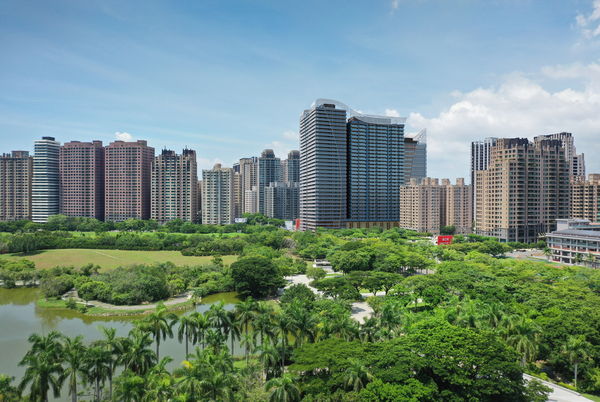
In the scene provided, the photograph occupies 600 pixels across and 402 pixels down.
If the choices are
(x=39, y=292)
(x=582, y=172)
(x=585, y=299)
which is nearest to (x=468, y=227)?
(x=582, y=172)

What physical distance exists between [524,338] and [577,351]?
3.27 meters

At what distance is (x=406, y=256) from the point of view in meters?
61.5

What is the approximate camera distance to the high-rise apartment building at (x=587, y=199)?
335 feet

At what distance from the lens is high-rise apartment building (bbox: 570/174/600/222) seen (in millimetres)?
102125

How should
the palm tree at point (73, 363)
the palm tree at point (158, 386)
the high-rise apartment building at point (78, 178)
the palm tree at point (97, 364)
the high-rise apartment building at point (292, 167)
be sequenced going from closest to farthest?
the palm tree at point (158, 386) < the palm tree at point (73, 363) < the palm tree at point (97, 364) < the high-rise apartment building at point (78, 178) < the high-rise apartment building at point (292, 167)

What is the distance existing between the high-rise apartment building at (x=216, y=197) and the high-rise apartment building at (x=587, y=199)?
323ft

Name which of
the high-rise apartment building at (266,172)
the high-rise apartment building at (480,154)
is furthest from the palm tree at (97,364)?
the high-rise apartment building at (480,154)

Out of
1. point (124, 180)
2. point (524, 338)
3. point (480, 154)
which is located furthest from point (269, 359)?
point (480, 154)

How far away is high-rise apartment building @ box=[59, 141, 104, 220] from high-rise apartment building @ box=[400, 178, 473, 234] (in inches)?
4018

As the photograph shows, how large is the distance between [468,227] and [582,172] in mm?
47439

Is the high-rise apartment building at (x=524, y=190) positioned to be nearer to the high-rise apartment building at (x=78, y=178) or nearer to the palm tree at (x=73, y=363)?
the palm tree at (x=73, y=363)

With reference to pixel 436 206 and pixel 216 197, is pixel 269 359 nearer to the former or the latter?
pixel 216 197

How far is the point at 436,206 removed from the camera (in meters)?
124

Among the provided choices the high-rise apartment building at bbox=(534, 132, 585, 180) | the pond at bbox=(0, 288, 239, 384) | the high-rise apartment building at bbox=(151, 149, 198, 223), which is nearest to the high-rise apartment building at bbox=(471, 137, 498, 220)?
the high-rise apartment building at bbox=(534, 132, 585, 180)
